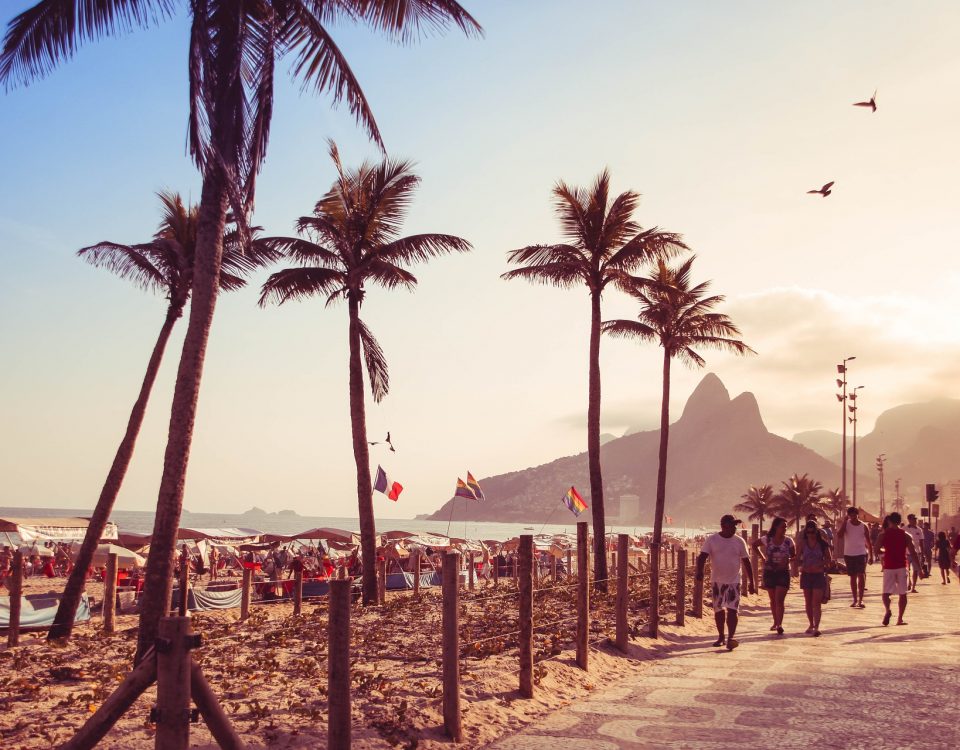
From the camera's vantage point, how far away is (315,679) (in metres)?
8.87

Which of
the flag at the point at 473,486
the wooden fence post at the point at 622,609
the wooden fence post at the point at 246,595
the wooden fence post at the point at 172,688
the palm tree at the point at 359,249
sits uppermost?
the palm tree at the point at 359,249

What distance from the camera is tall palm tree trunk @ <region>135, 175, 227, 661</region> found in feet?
28.8

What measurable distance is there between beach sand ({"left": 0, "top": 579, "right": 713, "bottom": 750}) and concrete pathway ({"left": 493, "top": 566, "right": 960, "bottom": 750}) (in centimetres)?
48

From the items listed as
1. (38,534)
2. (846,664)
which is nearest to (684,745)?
(846,664)

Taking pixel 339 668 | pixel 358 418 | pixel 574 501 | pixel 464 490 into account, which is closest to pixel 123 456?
pixel 358 418

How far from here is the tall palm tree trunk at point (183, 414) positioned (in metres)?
8.78

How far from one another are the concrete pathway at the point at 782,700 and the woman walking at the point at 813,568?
14.3 inches

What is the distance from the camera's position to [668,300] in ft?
95.3

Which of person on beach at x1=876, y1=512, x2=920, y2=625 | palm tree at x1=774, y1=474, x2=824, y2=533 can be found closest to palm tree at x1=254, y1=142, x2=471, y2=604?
person on beach at x1=876, y1=512, x2=920, y2=625

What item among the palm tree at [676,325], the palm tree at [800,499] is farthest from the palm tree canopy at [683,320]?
the palm tree at [800,499]

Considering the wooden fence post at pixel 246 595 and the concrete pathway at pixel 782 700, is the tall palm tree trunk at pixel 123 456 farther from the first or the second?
the concrete pathway at pixel 782 700

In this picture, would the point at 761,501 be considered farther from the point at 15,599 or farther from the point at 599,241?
the point at 15,599

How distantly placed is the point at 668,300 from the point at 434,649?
65.5 feet

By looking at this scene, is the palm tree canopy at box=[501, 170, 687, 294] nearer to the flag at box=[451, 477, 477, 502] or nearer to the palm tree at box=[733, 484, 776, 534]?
the flag at box=[451, 477, 477, 502]
